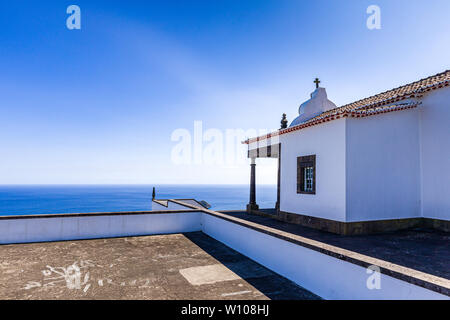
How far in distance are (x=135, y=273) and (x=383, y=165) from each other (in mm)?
9018

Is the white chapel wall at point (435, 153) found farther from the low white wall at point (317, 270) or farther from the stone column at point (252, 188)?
the stone column at point (252, 188)

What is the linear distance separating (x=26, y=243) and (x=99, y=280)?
522 cm

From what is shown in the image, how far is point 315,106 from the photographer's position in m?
16.5

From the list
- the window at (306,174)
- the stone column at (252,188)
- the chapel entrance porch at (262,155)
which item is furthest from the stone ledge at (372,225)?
the stone column at (252,188)

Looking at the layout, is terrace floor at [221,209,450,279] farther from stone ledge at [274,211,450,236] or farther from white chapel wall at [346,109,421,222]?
white chapel wall at [346,109,421,222]

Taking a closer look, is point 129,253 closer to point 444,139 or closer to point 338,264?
point 338,264

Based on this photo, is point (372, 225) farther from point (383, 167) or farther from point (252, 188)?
point (252, 188)

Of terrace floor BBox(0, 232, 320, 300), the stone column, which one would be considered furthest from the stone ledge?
the stone column

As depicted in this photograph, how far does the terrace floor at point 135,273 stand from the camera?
16.8 ft

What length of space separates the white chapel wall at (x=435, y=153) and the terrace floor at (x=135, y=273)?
297 inches

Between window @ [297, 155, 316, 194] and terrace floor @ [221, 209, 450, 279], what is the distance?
1.76m

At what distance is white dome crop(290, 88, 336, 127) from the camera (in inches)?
645

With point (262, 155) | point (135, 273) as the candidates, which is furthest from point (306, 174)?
point (135, 273)
